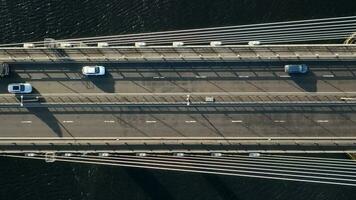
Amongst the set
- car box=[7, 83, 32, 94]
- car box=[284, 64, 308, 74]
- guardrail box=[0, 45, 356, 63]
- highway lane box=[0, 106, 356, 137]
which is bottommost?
highway lane box=[0, 106, 356, 137]

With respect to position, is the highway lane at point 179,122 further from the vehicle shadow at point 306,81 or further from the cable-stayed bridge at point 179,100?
the vehicle shadow at point 306,81

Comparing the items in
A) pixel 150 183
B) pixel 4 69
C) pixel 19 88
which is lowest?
pixel 150 183

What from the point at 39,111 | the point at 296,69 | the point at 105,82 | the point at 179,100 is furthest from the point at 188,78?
the point at 39,111

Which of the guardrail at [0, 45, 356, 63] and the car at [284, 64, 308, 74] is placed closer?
the car at [284, 64, 308, 74]

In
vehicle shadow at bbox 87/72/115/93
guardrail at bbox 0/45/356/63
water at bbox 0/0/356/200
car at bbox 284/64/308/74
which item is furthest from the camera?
water at bbox 0/0/356/200

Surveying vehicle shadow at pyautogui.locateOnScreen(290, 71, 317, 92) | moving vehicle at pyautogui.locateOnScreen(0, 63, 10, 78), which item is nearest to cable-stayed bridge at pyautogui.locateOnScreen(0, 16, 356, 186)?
vehicle shadow at pyautogui.locateOnScreen(290, 71, 317, 92)

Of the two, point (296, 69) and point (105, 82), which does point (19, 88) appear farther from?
point (296, 69)

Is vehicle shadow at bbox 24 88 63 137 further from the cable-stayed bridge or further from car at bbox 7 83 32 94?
car at bbox 7 83 32 94
